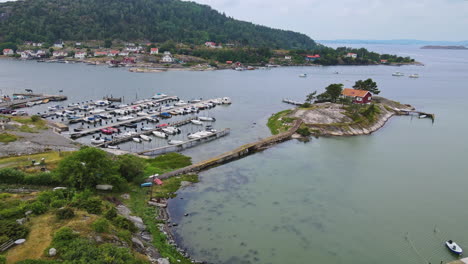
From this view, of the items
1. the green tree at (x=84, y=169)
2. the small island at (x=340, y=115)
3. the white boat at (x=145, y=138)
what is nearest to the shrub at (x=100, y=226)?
the green tree at (x=84, y=169)

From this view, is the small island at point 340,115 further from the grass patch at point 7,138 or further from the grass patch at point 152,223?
the grass patch at point 7,138

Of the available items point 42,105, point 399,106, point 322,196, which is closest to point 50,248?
point 322,196

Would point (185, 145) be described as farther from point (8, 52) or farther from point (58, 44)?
point (58, 44)

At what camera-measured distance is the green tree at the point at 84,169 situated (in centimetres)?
2967

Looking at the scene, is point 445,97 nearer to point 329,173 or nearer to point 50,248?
point 329,173

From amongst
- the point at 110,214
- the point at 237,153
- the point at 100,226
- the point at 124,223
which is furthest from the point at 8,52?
the point at 100,226

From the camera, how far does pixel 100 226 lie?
21.9 meters

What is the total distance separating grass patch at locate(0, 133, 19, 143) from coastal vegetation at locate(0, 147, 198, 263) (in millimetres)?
7381

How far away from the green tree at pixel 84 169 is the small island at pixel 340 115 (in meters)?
35.1

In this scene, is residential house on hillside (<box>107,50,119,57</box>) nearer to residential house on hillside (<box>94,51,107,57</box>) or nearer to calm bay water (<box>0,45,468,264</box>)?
residential house on hillside (<box>94,51,107,57</box>)

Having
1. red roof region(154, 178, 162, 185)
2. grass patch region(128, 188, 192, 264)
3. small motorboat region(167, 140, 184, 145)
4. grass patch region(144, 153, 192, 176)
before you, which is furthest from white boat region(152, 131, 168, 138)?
grass patch region(128, 188, 192, 264)

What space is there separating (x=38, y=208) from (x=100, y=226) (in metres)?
5.62

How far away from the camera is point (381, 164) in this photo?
46.1 meters

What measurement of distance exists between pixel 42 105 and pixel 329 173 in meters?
69.9
